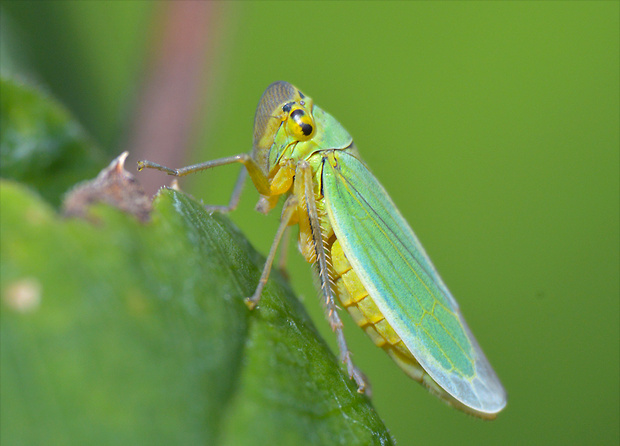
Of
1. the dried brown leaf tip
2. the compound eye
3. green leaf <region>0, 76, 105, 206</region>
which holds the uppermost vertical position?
the dried brown leaf tip

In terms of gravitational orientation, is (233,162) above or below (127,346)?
below

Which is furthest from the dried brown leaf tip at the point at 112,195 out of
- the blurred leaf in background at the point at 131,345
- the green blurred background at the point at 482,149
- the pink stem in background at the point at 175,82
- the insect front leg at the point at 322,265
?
the green blurred background at the point at 482,149

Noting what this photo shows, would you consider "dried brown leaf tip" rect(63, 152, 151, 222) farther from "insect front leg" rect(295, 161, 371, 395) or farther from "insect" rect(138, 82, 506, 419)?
"insect front leg" rect(295, 161, 371, 395)

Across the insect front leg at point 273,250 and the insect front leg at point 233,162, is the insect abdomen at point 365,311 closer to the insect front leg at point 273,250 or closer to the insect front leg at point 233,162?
the insect front leg at point 273,250

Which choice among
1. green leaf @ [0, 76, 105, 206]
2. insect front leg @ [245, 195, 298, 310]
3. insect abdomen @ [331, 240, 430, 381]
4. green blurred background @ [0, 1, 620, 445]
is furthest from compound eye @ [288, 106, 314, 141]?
green blurred background @ [0, 1, 620, 445]

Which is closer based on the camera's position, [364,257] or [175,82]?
[364,257]

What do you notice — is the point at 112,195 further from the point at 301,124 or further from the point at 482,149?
the point at 482,149

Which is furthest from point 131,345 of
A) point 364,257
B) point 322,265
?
point 364,257
